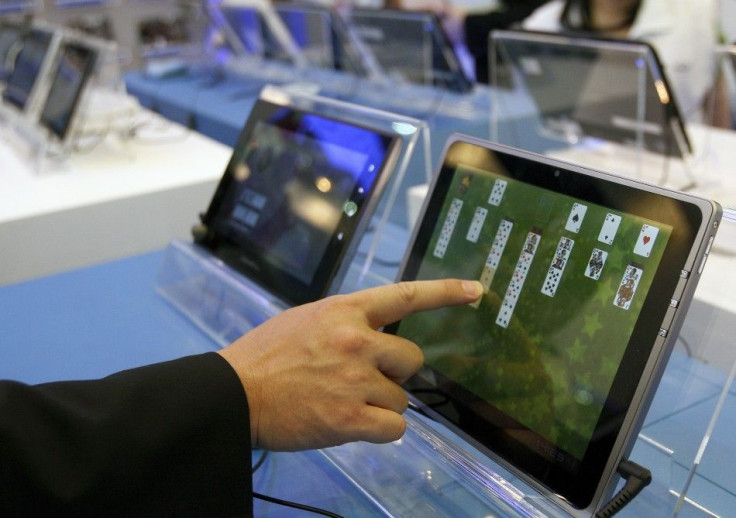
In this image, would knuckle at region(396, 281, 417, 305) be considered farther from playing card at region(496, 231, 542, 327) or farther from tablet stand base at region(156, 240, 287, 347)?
tablet stand base at region(156, 240, 287, 347)

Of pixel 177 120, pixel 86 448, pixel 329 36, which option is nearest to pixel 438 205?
pixel 86 448

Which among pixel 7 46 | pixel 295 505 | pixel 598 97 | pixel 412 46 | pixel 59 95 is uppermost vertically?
pixel 412 46

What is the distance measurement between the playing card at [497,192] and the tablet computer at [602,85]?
34.7 inches

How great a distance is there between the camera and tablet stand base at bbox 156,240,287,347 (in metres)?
0.92

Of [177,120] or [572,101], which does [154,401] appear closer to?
[572,101]

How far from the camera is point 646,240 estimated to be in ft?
1.75

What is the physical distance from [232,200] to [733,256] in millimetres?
677

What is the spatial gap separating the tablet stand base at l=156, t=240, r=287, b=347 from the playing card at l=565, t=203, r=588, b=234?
419mm

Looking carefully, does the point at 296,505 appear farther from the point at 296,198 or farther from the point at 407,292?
the point at 296,198

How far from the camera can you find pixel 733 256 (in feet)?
2.53

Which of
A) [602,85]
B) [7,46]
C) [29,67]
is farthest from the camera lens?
[7,46]

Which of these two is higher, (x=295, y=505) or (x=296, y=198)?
(x=296, y=198)

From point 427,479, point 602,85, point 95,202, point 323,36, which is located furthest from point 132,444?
point 323,36

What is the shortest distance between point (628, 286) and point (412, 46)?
2.01 m
